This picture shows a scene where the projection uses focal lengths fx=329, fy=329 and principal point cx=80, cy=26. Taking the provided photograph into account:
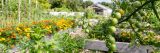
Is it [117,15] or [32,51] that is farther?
[32,51]

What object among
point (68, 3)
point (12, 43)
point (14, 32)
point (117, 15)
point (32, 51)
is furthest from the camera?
point (68, 3)

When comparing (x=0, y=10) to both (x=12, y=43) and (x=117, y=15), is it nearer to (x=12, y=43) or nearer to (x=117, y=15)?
(x=12, y=43)

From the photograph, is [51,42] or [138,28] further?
[51,42]

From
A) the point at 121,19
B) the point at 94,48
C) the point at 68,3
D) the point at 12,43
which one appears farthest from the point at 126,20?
the point at 68,3

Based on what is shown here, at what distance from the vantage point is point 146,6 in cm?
78

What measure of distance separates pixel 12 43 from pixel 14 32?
835 mm

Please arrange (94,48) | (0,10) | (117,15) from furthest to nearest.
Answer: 1. (0,10)
2. (94,48)
3. (117,15)

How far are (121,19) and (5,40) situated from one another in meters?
7.10

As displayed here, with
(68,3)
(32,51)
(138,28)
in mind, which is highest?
(138,28)

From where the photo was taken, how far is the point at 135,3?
734mm

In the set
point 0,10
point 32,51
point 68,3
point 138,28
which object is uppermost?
point 138,28

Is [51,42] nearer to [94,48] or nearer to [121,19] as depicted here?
[121,19]

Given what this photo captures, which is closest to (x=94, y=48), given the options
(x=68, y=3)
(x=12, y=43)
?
(x=12, y=43)

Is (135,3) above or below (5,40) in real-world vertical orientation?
above
